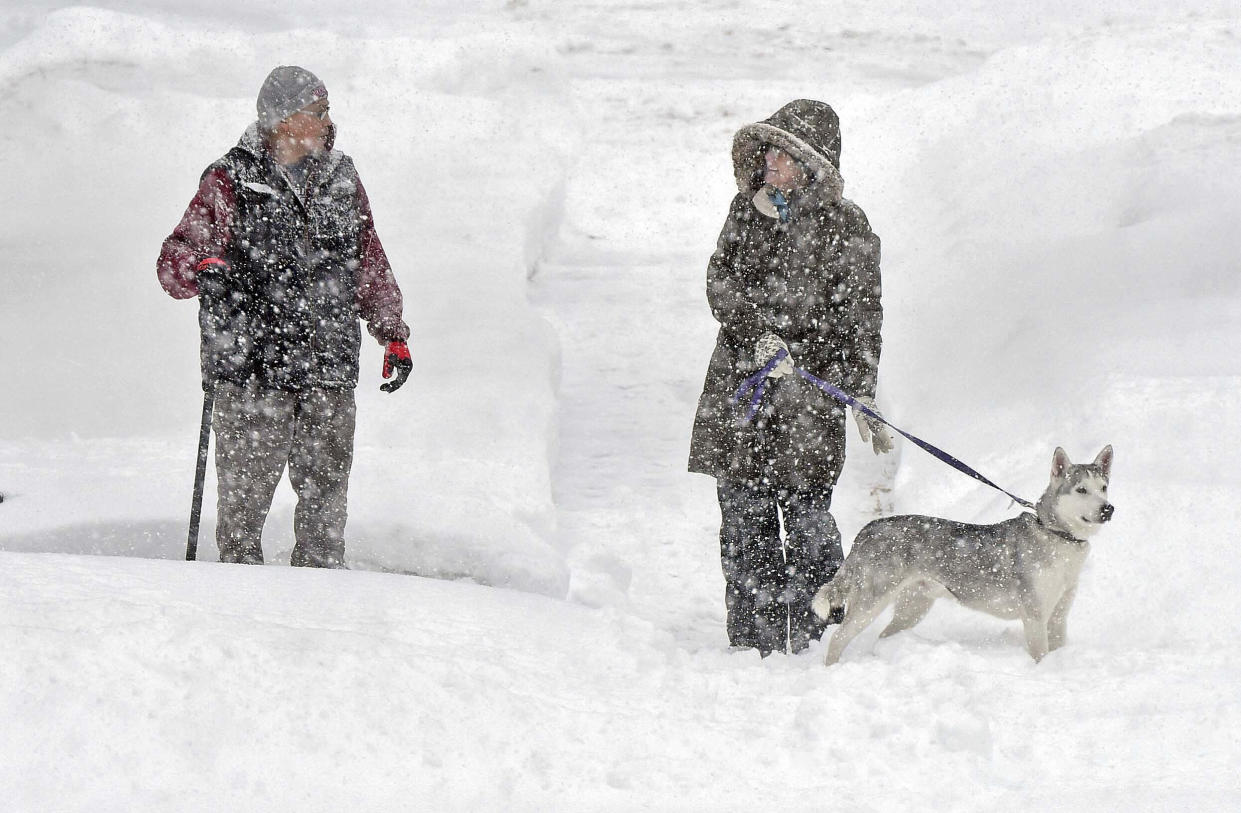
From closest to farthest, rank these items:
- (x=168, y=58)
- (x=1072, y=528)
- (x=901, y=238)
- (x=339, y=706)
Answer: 1. (x=339, y=706)
2. (x=1072, y=528)
3. (x=901, y=238)
4. (x=168, y=58)

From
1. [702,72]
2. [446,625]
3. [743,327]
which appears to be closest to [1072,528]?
[743,327]

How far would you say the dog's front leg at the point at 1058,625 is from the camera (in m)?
3.40

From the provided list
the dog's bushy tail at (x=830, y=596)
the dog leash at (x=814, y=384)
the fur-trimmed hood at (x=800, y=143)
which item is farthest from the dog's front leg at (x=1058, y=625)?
the fur-trimmed hood at (x=800, y=143)

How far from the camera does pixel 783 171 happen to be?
3.41m

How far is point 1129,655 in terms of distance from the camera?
3.16 metres

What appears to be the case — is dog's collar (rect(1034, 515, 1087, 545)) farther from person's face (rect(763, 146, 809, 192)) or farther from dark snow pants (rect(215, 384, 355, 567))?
dark snow pants (rect(215, 384, 355, 567))

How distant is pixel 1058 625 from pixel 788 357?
3.64 feet

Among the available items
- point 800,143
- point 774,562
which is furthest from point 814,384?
point 800,143

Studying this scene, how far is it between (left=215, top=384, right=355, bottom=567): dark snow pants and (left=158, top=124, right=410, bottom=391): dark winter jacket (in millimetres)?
77

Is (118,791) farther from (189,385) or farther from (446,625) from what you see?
(189,385)

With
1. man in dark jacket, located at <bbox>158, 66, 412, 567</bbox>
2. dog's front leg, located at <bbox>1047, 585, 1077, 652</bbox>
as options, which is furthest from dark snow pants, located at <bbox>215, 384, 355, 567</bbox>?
dog's front leg, located at <bbox>1047, 585, 1077, 652</bbox>

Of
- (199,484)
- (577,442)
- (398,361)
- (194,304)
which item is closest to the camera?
(398,361)

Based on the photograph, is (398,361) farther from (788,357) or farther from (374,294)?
(788,357)

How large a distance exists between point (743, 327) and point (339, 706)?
5.66 feet
